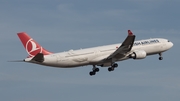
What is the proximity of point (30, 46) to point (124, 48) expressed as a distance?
15.7 metres

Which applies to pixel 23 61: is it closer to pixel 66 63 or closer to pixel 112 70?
pixel 66 63

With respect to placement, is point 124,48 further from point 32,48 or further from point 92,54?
point 32,48

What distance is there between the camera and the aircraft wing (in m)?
74.9

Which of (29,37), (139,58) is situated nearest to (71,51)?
(29,37)

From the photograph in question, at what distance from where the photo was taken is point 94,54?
257 feet

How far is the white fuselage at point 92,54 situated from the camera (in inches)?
2926

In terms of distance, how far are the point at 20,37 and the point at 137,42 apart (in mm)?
21131

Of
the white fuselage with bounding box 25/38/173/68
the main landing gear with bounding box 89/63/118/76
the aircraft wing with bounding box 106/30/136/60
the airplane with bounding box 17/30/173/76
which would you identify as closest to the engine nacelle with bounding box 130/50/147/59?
the airplane with bounding box 17/30/173/76

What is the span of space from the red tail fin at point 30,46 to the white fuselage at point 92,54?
2.57 m

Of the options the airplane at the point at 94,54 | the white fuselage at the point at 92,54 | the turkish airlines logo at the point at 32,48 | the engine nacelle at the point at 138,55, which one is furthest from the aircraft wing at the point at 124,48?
the turkish airlines logo at the point at 32,48

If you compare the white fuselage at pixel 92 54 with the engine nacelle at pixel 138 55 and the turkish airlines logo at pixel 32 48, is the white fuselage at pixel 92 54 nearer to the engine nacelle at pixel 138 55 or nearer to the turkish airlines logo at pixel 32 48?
the engine nacelle at pixel 138 55

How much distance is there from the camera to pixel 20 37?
247 feet

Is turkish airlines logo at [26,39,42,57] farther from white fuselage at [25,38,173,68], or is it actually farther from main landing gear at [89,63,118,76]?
main landing gear at [89,63,118,76]

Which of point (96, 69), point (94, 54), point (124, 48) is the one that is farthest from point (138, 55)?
point (96, 69)
